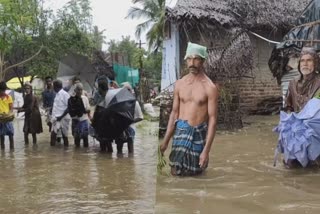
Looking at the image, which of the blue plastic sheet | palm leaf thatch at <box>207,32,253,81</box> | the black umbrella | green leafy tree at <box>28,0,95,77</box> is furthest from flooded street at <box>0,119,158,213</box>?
green leafy tree at <box>28,0,95,77</box>

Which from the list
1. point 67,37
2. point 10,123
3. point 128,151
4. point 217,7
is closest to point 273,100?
point 217,7

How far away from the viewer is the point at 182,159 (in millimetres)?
4895

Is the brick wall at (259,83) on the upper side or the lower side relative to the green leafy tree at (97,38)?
lower

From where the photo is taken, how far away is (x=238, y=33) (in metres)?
11.0

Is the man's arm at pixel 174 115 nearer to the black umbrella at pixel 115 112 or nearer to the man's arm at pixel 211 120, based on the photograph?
the man's arm at pixel 211 120

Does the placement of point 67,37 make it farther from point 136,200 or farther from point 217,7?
point 136,200

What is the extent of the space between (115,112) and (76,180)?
2.08m

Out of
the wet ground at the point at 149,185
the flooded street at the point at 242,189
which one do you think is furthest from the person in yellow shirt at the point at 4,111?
the flooded street at the point at 242,189

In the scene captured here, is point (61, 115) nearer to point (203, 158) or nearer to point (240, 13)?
point (203, 158)

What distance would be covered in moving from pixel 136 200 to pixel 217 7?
8421 mm

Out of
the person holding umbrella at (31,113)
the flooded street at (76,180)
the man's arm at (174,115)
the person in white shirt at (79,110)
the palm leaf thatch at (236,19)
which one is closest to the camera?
the flooded street at (76,180)

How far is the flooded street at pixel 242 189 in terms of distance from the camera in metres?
3.99

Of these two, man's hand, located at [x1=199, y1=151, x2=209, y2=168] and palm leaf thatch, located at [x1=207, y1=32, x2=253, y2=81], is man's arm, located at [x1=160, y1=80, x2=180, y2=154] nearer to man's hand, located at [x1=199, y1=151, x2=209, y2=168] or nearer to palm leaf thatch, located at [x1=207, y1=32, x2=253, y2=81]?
man's hand, located at [x1=199, y1=151, x2=209, y2=168]

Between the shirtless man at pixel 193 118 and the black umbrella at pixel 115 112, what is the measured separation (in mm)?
2845
